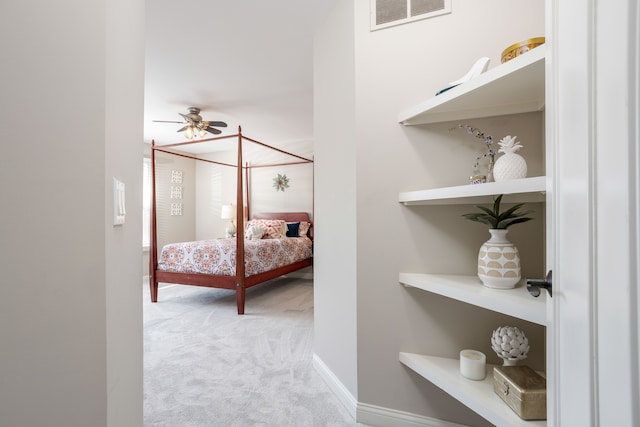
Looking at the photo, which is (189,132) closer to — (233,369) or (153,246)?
(153,246)

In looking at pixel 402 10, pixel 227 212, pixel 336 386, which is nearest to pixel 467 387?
pixel 336 386

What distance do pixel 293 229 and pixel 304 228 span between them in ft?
0.68

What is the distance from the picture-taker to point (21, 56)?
1.41ft

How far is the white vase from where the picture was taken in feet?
3.95

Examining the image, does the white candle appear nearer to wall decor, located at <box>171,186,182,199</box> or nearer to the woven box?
the woven box

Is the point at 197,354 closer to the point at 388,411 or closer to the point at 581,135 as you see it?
the point at 388,411

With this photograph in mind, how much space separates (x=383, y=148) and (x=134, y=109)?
3.71ft

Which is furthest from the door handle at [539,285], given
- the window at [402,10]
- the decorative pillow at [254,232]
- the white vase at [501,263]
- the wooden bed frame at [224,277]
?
the decorative pillow at [254,232]

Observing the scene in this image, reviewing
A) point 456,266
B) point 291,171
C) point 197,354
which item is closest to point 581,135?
point 456,266

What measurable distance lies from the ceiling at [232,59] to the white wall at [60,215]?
5.28 feet

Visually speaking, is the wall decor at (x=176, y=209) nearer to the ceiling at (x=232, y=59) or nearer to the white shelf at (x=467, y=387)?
the ceiling at (x=232, y=59)

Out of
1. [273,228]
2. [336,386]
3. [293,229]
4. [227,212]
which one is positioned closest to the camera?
[336,386]

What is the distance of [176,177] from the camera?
6.00 metres

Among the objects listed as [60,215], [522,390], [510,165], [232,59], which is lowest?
[522,390]
